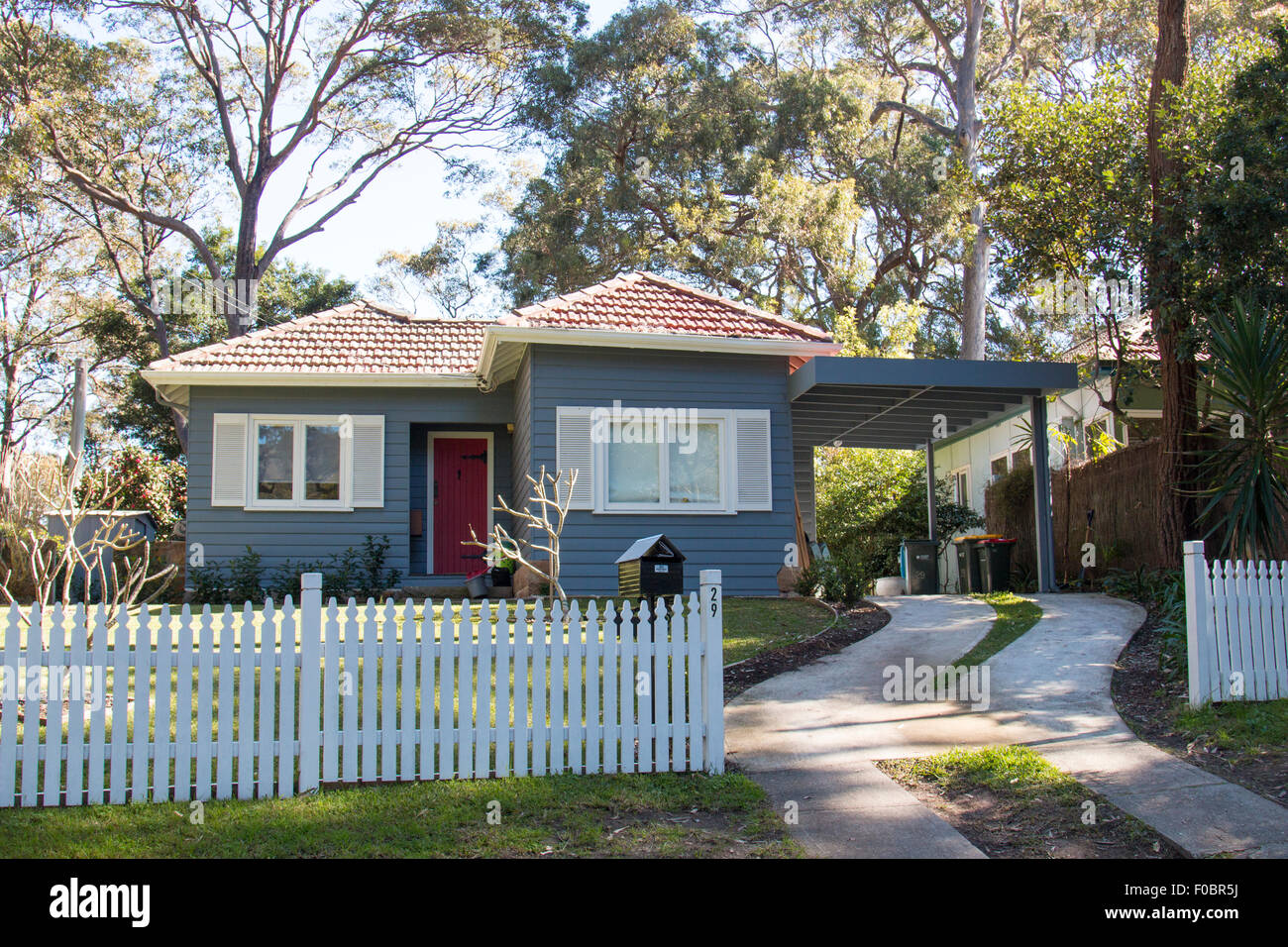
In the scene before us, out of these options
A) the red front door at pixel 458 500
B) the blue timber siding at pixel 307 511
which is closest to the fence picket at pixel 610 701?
the blue timber siding at pixel 307 511

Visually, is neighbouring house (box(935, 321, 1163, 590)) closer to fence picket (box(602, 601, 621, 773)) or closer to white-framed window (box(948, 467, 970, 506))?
white-framed window (box(948, 467, 970, 506))

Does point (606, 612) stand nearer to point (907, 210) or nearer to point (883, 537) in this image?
point (883, 537)

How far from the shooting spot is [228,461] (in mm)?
15469

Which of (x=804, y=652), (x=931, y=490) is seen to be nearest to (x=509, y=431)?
(x=931, y=490)

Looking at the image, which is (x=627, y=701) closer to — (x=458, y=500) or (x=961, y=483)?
(x=458, y=500)

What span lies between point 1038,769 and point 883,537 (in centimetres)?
1621

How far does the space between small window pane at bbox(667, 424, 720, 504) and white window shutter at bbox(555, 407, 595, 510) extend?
112 cm

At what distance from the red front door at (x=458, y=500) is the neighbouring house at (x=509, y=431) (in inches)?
1.2

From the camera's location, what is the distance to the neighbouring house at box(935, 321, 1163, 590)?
16.7 m

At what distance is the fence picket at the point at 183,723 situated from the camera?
587 cm

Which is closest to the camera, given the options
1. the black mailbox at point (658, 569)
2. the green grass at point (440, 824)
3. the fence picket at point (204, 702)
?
the green grass at point (440, 824)

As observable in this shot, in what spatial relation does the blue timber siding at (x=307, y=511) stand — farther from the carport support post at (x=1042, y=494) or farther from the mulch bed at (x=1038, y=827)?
the mulch bed at (x=1038, y=827)

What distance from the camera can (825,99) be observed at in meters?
27.5

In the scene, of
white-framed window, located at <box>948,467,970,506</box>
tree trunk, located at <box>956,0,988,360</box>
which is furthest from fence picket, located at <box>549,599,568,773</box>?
tree trunk, located at <box>956,0,988,360</box>
